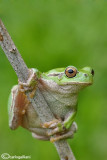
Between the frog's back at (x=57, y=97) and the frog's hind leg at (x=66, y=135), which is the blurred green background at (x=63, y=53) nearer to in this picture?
the frog's hind leg at (x=66, y=135)

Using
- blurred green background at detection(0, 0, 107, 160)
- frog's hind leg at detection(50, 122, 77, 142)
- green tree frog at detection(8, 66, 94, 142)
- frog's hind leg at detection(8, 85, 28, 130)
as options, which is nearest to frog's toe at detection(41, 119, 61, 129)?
green tree frog at detection(8, 66, 94, 142)

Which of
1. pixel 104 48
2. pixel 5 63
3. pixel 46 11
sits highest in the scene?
pixel 46 11

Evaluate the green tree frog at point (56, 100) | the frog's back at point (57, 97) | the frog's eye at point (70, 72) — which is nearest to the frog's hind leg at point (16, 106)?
the green tree frog at point (56, 100)

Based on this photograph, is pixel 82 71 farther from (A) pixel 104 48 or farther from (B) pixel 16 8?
(B) pixel 16 8

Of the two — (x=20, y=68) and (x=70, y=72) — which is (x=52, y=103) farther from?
(x=20, y=68)

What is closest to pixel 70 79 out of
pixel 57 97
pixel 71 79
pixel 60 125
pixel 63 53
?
pixel 71 79

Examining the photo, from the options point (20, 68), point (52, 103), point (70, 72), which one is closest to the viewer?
point (20, 68)

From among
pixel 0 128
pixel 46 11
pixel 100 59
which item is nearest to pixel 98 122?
pixel 100 59
